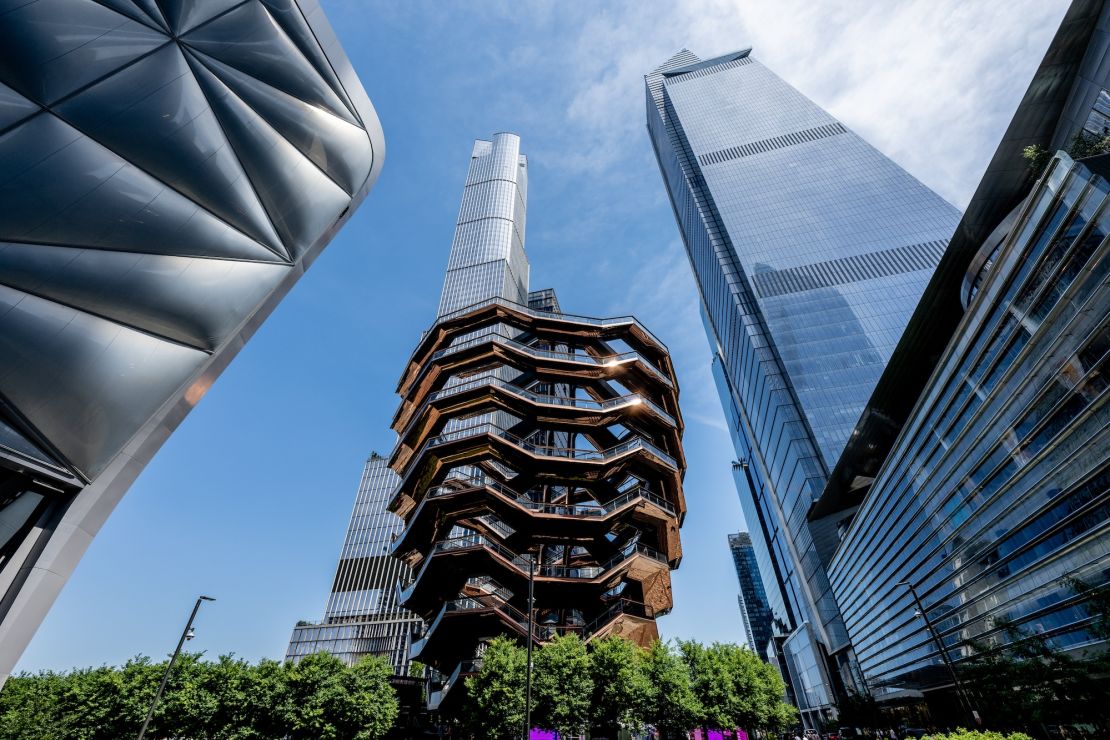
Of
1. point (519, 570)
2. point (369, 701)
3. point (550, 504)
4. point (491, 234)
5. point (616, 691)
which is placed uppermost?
point (491, 234)

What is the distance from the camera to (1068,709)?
20.0m

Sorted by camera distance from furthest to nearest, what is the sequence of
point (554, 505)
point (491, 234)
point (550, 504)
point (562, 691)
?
point (491, 234)
point (554, 505)
point (550, 504)
point (562, 691)

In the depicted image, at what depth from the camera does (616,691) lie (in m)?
25.9

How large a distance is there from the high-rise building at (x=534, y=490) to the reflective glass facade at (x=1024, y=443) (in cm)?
1822

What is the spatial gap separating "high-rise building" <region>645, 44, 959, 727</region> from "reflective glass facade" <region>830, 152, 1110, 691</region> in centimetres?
3608

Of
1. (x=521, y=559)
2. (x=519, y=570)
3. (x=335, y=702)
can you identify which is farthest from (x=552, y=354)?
(x=335, y=702)

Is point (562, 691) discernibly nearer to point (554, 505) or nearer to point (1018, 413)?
point (554, 505)

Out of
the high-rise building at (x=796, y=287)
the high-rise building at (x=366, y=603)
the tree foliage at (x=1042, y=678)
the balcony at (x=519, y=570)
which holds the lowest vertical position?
the tree foliage at (x=1042, y=678)

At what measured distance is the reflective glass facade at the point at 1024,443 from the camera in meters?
18.8

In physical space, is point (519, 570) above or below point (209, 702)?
above

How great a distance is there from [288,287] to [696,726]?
98.3 feet

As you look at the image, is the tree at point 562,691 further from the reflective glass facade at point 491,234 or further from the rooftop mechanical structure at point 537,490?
the reflective glass facade at point 491,234

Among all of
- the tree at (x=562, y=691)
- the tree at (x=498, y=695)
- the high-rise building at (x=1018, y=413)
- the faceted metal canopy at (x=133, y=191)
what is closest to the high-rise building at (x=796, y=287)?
the high-rise building at (x=1018, y=413)

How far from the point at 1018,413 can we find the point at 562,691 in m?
26.0
